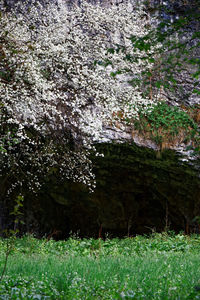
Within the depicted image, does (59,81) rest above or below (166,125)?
above

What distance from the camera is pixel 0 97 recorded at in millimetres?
5930

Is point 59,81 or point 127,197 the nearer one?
point 59,81

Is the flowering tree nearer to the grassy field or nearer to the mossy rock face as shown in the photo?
the mossy rock face

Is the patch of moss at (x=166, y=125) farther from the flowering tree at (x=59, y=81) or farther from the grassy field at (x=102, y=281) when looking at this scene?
the grassy field at (x=102, y=281)

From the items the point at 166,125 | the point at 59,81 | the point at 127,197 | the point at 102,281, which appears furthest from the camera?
the point at 127,197

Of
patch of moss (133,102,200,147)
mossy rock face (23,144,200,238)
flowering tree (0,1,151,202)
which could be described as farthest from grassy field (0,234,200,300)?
patch of moss (133,102,200,147)

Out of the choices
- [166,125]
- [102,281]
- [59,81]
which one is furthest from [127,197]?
[102,281]

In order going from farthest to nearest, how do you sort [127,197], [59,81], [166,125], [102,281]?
1. [127,197]
2. [166,125]
3. [59,81]
4. [102,281]

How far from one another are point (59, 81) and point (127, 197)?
4.28 m

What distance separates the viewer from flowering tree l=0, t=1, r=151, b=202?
5934 millimetres

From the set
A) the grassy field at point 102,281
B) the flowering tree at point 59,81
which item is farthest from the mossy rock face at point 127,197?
the grassy field at point 102,281

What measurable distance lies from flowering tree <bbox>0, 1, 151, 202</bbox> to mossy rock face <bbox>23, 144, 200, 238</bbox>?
110cm

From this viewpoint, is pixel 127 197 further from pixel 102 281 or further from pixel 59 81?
pixel 102 281

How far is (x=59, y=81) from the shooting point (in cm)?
674
